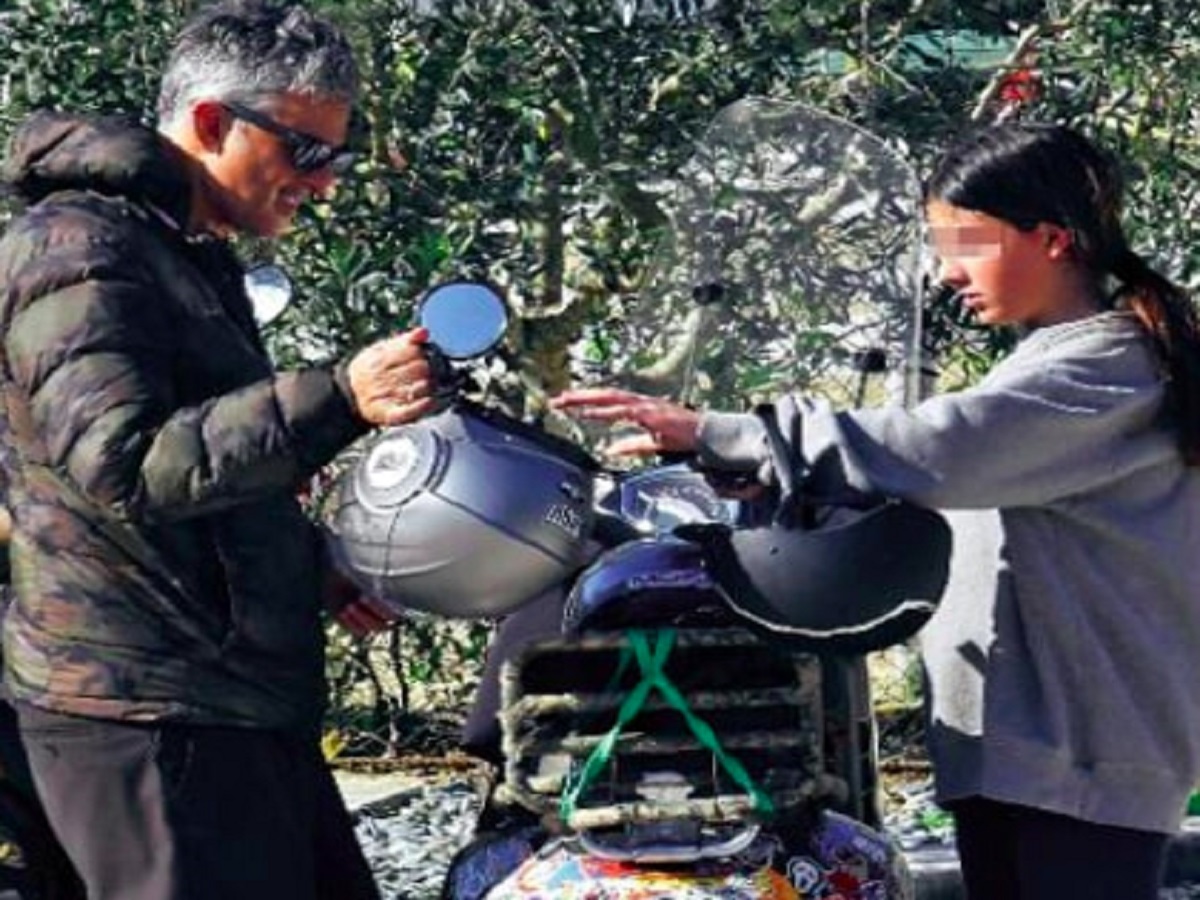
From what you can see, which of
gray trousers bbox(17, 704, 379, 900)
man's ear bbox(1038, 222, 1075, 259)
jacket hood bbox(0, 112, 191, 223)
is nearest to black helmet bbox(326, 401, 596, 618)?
gray trousers bbox(17, 704, 379, 900)

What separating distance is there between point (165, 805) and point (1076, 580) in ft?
3.91

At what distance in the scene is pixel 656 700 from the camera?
3682 millimetres

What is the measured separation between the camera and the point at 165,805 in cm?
360

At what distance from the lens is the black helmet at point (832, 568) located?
3465mm

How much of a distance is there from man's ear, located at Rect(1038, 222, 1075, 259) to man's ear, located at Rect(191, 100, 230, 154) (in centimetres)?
106

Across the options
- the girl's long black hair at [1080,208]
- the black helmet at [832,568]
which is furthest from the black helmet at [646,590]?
the girl's long black hair at [1080,208]

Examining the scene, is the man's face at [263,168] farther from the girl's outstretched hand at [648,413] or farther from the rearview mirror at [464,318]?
the girl's outstretched hand at [648,413]

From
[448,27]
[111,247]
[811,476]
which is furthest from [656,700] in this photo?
[448,27]

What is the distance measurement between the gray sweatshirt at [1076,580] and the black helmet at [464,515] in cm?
21

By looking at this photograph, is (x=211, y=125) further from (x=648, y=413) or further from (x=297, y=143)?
(x=648, y=413)

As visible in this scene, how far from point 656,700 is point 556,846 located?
24 centimetres

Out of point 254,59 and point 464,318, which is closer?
point 464,318

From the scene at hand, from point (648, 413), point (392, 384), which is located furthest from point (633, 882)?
point (392, 384)

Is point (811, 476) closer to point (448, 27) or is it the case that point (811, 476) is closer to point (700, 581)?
point (700, 581)
